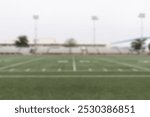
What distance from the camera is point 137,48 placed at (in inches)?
4862

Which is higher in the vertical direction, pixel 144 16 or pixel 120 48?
pixel 144 16

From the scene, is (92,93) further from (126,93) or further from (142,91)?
(142,91)

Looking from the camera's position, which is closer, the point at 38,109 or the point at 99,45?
the point at 38,109

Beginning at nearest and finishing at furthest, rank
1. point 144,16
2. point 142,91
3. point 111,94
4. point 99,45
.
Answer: point 111,94 → point 142,91 → point 144,16 → point 99,45

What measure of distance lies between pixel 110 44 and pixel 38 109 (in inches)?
4156

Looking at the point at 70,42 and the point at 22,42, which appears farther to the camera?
the point at 70,42

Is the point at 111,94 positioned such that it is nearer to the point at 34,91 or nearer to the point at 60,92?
the point at 60,92

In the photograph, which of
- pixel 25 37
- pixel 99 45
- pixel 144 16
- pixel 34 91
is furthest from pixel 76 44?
pixel 34 91

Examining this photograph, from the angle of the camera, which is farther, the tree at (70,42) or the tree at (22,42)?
the tree at (70,42)

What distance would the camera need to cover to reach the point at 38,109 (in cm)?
521

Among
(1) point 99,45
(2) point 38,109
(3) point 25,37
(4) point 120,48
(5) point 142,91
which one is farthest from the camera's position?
(3) point 25,37

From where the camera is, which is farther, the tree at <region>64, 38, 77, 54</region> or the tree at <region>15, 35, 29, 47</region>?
the tree at <region>64, 38, 77, 54</region>

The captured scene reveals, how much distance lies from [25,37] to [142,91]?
361ft

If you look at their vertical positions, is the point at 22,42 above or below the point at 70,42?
above
